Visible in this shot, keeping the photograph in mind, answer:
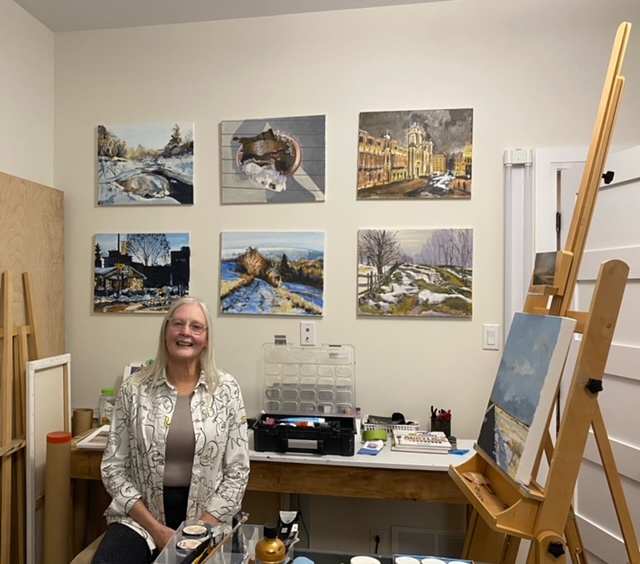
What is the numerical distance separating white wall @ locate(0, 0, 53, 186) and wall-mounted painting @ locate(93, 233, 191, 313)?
500mm

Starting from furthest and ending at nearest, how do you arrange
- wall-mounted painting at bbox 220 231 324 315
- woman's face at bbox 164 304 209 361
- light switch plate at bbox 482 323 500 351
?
wall-mounted painting at bbox 220 231 324 315 → light switch plate at bbox 482 323 500 351 → woman's face at bbox 164 304 209 361

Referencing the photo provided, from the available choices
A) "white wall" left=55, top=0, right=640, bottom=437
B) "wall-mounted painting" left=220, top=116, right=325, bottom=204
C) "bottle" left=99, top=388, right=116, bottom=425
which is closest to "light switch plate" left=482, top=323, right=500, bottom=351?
"white wall" left=55, top=0, right=640, bottom=437

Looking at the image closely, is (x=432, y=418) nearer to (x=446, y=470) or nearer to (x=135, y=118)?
(x=446, y=470)

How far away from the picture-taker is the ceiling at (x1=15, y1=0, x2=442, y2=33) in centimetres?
249

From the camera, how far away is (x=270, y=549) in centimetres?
128

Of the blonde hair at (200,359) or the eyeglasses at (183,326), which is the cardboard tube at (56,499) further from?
the eyeglasses at (183,326)

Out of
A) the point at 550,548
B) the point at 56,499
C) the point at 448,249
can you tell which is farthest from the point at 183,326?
the point at 550,548

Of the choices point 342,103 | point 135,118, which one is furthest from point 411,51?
point 135,118

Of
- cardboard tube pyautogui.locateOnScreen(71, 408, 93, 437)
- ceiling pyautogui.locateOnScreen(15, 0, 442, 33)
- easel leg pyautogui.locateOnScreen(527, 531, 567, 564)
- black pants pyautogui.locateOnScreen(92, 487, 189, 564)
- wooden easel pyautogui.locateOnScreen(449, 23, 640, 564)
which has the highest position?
ceiling pyautogui.locateOnScreen(15, 0, 442, 33)

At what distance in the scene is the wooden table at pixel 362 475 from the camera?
2.08m

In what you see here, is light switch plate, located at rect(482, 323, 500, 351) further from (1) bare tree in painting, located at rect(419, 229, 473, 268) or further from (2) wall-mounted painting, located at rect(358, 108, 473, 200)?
(2) wall-mounted painting, located at rect(358, 108, 473, 200)

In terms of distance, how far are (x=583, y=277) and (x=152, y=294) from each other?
2.08m

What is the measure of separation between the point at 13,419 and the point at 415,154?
7.28ft

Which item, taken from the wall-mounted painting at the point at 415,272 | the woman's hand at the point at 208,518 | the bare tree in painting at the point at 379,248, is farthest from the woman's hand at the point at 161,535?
the bare tree in painting at the point at 379,248
